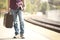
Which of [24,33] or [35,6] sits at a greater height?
[35,6]

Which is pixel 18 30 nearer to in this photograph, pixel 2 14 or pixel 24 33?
pixel 24 33

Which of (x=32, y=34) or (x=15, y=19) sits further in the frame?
(x=32, y=34)

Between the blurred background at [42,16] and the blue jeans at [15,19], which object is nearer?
the blue jeans at [15,19]

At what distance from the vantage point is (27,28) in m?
1.92

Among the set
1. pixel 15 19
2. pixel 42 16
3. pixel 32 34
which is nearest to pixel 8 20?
pixel 15 19

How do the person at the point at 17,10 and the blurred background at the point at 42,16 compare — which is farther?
the blurred background at the point at 42,16

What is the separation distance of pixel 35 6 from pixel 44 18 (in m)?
0.20

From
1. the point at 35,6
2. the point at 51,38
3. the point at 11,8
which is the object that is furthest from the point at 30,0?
the point at 51,38

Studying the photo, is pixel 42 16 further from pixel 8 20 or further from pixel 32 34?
pixel 8 20

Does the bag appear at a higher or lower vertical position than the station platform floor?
higher

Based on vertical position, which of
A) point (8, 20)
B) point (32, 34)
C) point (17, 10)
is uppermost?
point (17, 10)

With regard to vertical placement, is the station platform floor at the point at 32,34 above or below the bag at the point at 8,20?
below

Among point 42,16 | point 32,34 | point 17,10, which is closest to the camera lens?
point 17,10

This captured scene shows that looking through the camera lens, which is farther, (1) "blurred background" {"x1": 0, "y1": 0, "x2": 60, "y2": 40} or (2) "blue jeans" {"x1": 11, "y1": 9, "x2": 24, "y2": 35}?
(1) "blurred background" {"x1": 0, "y1": 0, "x2": 60, "y2": 40}
